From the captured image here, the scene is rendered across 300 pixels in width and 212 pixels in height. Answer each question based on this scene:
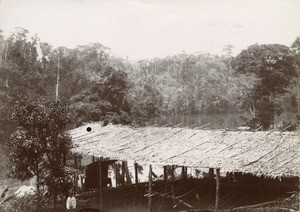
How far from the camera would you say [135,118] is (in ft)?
67.7

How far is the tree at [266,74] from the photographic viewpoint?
64.1 ft

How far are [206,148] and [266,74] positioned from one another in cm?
1022

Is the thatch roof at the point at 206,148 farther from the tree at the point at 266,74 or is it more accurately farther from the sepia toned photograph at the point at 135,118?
the tree at the point at 266,74

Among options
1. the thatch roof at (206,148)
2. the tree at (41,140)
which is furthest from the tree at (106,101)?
the tree at (41,140)

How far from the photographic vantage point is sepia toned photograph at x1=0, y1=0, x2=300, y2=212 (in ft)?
33.0

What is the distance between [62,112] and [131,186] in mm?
4368

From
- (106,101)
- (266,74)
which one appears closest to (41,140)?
(106,101)

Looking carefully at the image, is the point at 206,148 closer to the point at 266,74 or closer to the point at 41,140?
the point at 41,140

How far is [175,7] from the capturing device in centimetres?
936

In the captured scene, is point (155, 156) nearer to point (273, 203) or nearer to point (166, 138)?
point (166, 138)

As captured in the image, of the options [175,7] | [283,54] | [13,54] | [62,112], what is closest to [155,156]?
[62,112]

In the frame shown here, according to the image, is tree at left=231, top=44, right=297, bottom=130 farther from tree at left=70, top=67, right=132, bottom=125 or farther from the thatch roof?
the thatch roof

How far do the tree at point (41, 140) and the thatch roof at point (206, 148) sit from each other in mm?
1589

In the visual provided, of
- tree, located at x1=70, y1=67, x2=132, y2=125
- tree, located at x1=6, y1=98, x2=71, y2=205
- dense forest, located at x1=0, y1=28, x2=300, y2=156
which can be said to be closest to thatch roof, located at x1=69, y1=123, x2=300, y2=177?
tree, located at x1=6, y1=98, x2=71, y2=205
